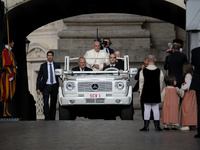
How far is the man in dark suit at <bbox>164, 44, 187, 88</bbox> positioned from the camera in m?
15.0

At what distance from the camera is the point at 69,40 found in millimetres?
25844

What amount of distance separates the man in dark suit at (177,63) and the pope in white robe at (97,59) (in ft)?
7.57

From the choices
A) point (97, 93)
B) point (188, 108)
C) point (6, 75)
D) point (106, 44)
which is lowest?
point (188, 108)

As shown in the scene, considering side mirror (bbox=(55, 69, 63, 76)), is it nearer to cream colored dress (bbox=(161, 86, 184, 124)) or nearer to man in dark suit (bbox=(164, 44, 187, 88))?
man in dark suit (bbox=(164, 44, 187, 88))

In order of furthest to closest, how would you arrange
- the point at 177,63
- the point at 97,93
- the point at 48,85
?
the point at 48,85 < the point at 97,93 < the point at 177,63

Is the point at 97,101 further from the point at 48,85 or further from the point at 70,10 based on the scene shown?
the point at 70,10

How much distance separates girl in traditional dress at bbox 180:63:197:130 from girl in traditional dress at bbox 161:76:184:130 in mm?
173

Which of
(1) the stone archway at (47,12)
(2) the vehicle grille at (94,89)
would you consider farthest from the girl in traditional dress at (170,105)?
(1) the stone archway at (47,12)

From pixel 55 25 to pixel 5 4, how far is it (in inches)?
355

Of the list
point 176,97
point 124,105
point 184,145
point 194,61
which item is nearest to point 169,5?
point 124,105

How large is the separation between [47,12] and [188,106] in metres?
9.00

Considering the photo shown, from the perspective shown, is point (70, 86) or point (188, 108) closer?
point (188, 108)

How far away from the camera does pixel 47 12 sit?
2136 cm

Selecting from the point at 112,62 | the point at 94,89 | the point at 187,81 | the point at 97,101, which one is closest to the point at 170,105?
the point at 187,81
